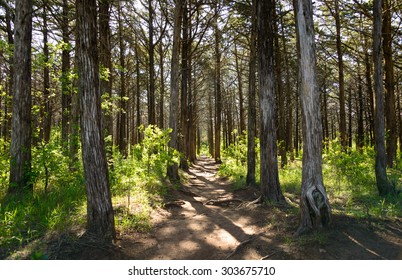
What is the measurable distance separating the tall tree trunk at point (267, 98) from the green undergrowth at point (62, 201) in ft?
9.89

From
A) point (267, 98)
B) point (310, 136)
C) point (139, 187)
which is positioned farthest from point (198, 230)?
point (267, 98)

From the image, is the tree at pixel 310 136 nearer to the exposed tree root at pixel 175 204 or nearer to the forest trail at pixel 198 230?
the forest trail at pixel 198 230

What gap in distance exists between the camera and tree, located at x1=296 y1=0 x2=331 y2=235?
457 centimetres

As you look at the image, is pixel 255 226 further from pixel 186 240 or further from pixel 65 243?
pixel 65 243

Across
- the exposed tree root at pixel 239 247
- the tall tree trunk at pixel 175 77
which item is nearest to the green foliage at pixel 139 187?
the tall tree trunk at pixel 175 77

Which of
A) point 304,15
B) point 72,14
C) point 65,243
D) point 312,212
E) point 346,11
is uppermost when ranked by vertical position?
point 346,11

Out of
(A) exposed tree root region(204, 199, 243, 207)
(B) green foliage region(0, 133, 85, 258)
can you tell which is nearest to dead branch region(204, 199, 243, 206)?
(A) exposed tree root region(204, 199, 243, 207)

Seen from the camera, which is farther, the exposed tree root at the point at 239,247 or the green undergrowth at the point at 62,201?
the green undergrowth at the point at 62,201

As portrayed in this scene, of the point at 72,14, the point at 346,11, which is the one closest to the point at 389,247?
the point at 346,11

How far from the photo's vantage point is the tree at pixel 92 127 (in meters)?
4.20

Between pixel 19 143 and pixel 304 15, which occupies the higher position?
pixel 304 15

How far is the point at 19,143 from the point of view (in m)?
6.64
